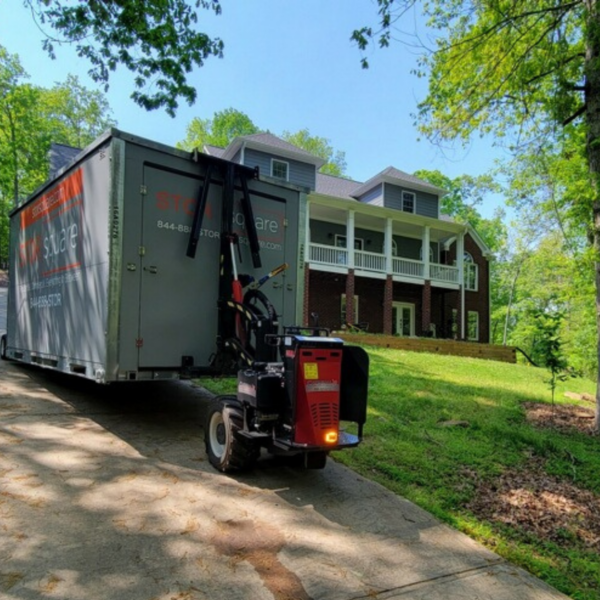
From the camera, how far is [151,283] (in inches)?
200

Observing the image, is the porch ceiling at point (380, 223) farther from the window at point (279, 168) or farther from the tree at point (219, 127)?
the tree at point (219, 127)

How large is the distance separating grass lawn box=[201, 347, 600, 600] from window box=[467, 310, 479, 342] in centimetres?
1720

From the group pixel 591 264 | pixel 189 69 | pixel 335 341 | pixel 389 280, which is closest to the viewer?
pixel 335 341

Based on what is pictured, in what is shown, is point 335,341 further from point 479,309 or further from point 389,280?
point 479,309

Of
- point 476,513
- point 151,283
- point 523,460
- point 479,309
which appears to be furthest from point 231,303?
point 479,309

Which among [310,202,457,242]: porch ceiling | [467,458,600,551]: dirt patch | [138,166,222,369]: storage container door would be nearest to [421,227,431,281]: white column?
[310,202,457,242]: porch ceiling

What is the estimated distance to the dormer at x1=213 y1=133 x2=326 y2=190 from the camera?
2023cm

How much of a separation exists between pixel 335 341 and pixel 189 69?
670 centimetres

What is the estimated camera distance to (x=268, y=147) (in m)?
20.4

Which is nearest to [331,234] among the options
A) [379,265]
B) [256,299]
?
[379,265]

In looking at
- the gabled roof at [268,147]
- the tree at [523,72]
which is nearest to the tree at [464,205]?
the gabled roof at [268,147]

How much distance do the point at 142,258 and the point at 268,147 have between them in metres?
16.6

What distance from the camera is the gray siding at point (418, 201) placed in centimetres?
2311

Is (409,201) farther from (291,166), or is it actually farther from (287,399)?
(287,399)
